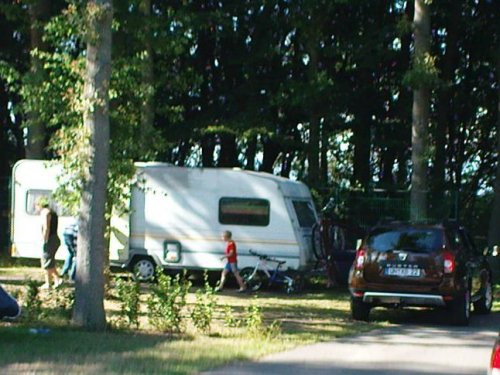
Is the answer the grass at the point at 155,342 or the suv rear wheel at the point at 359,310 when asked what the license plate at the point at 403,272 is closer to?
the suv rear wheel at the point at 359,310

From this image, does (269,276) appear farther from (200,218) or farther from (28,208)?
(28,208)

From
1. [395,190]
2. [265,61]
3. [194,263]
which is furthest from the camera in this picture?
[265,61]

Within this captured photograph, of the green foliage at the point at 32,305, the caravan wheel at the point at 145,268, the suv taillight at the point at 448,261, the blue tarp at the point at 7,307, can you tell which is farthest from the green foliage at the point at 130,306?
the caravan wheel at the point at 145,268

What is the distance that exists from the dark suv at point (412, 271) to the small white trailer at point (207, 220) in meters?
5.57

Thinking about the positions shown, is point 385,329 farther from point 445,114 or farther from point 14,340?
point 445,114

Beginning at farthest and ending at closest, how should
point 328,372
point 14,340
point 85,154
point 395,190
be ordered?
point 395,190
point 85,154
point 14,340
point 328,372

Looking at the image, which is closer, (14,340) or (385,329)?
(14,340)

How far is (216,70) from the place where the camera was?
31609 mm

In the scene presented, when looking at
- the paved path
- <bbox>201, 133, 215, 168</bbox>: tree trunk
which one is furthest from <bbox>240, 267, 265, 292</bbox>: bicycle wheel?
<bbox>201, 133, 215, 168</bbox>: tree trunk

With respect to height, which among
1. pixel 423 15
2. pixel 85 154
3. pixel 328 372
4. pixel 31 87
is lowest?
pixel 328 372

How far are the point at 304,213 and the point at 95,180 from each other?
9298 millimetres

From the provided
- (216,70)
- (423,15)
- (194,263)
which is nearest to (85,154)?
(194,263)

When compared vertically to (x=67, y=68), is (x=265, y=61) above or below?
above

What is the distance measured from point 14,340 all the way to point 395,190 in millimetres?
15874
